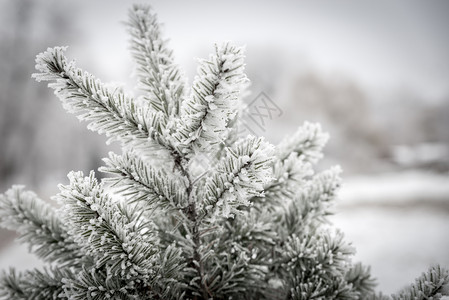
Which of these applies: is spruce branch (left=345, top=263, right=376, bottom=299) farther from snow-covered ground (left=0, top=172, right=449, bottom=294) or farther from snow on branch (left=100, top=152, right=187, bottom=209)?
snow-covered ground (left=0, top=172, right=449, bottom=294)

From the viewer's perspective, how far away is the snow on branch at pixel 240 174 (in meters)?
0.68

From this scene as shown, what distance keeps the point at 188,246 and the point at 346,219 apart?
7252 mm

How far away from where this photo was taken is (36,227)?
108 centimetres

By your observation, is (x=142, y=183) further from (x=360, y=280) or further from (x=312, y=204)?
(x=360, y=280)

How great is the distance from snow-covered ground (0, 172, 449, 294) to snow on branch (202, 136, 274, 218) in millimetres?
1813

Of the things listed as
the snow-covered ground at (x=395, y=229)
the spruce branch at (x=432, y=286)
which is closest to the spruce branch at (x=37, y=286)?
the spruce branch at (x=432, y=286)

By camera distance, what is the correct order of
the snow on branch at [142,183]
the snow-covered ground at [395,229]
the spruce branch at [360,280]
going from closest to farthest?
1. the snow on branch at [142,183]
2. the spruce branch at [360,280]
3. the snow-covered ground at [395,229]

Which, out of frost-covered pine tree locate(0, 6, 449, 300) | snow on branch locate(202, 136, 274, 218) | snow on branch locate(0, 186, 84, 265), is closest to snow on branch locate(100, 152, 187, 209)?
frost-covered pine tree locate(0, 6, 449, 300)

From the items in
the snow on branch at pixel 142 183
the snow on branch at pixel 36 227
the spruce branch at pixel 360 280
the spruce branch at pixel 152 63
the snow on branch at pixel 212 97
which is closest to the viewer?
the snow on branch at pixel 212 97

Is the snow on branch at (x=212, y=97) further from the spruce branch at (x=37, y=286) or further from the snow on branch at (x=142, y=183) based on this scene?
the spruce branch at (x=37, y=286)

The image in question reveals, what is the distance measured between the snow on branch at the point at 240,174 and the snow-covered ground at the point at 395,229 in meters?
1.81

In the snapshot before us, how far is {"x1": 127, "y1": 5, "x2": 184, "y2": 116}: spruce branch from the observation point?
0.93m

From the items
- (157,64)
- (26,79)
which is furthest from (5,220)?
(26,79)

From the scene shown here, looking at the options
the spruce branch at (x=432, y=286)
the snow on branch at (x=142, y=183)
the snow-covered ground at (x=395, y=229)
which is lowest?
the spruce branch at (x=432, y=286)
